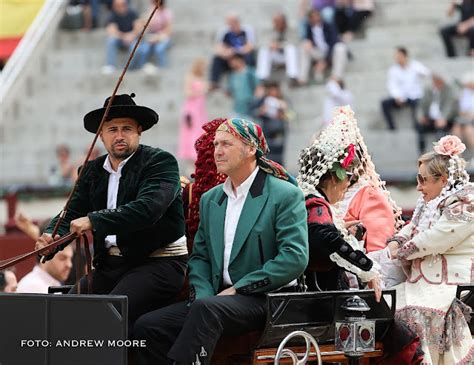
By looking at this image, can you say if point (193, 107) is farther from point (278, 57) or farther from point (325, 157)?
point (325, 157)

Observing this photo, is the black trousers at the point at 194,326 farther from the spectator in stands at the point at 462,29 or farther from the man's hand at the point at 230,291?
the spectator in stands at the point at 462,29

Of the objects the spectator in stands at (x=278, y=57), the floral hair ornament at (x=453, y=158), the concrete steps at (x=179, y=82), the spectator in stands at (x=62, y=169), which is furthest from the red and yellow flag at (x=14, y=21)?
the floral hair ornament at (x=453, y=158)

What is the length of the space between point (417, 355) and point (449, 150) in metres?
1.07

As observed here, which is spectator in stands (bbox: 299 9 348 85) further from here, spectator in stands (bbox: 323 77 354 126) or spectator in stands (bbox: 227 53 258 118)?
spectator in stands (bbox: 227 53 258 118)

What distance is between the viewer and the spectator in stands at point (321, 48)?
19.2 m

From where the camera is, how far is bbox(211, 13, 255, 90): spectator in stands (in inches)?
762

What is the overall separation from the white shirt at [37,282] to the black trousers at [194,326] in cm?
271

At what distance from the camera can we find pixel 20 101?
806 inches

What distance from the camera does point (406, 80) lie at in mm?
18781

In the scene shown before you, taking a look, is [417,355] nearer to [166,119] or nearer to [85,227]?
[85,227]

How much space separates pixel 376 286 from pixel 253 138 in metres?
0.92

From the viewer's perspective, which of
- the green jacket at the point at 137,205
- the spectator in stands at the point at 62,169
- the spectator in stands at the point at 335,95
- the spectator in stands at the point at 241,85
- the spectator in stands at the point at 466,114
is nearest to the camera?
the green jacket at the point at 137,205

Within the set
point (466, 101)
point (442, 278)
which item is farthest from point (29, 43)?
point (442, 278)

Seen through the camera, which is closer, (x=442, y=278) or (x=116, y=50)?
(x=442, y=278)
